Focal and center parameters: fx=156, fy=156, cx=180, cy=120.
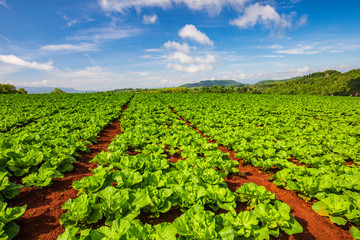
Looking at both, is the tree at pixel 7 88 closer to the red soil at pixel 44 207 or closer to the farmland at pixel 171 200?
the farmland at pixel 171 200

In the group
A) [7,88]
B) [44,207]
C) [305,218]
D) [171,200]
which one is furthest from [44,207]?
[7,88]

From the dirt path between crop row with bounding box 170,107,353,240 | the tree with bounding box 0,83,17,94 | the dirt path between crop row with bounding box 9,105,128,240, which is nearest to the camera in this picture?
the dirt path between crop row with bounding box 9,105,128,240

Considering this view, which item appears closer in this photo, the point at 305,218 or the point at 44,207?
the point at 44,207

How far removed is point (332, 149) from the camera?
8.46 m

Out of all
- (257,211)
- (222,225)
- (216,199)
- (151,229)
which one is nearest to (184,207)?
(216,199)

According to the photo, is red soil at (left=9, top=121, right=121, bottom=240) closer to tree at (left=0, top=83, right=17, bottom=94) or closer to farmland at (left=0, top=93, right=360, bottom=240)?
farmland at (left=0, top=93, right=360, bottom=240)

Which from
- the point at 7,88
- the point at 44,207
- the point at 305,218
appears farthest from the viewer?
the point at 7,88

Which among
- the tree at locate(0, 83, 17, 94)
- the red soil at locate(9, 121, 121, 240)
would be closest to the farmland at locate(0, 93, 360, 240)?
the red soil at locate(9, 121, 121, 240)

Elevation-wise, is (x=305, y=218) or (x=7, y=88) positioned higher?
(x=7, y=88)

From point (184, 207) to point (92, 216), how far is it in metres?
2.11

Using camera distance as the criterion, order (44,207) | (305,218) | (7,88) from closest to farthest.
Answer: (44,207)
(305,218)
(7,88)

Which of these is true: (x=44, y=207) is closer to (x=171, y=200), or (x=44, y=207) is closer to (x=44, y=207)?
(x=44, y=207)

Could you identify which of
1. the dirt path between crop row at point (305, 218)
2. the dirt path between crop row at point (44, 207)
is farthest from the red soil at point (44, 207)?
the dirt path between crop row at point (305, 218)

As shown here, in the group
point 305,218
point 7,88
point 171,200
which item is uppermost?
point 7,88
